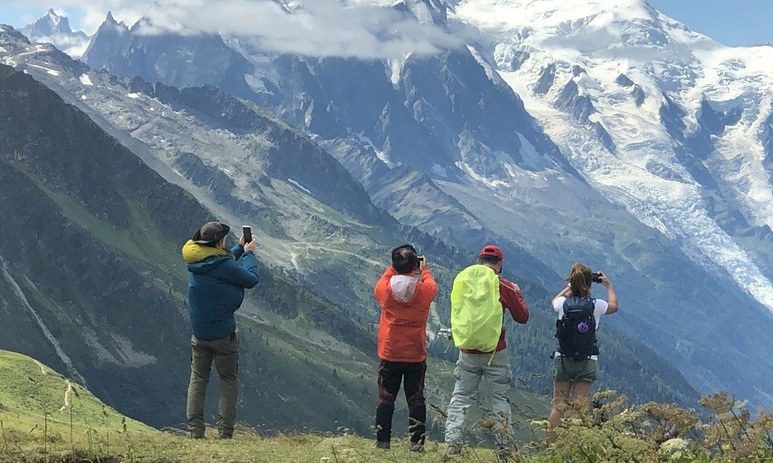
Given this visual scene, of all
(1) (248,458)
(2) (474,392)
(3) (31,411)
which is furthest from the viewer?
(3) (31,411)

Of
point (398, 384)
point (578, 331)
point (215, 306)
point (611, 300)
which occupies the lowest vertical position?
point (398, 384)

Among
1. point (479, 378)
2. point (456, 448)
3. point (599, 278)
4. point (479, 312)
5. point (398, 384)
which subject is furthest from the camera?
point (398, 384)

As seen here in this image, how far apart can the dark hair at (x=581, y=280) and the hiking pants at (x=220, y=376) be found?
24.2 ft

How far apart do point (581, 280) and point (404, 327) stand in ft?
12.8

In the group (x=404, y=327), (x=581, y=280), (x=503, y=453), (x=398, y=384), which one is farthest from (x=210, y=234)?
(x=503, y=453)

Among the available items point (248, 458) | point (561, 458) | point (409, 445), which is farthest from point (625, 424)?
point (409, 445)

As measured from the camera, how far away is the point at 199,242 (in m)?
17.9

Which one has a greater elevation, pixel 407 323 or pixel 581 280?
pixel 581 280

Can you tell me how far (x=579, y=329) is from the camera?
1811 centimetres

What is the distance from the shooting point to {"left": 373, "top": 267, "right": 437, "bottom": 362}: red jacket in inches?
709

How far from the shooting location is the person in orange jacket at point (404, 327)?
58.9 feet

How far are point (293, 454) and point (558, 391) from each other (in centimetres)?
610

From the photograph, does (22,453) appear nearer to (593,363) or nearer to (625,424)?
(625,424)

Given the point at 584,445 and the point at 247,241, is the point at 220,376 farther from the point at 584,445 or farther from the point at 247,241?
the point at 584,445
